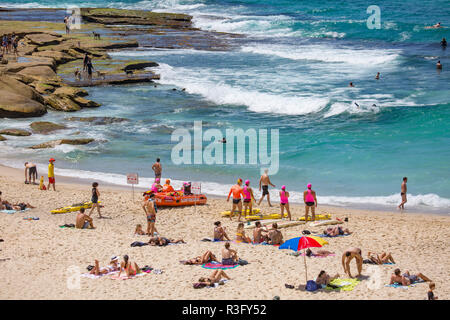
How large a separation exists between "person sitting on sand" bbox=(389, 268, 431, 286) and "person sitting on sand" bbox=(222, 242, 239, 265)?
3814 mm

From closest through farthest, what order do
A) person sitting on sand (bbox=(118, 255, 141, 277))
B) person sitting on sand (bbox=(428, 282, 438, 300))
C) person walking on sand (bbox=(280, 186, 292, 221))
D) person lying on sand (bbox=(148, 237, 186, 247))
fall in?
person sitting on sand (bbox=(428, 282, 438, 300)), person sitting on sand (bbox=(118, 255, 141, 277)), person lying on sand (bbox=(148, 237, 186, 247)), person walking on sand (bbox=(280, 186, 292, 221))

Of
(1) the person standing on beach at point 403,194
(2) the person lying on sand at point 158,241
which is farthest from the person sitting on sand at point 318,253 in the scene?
(1) the person standing on beach at point 403,194

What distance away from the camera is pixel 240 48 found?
55.8 metres

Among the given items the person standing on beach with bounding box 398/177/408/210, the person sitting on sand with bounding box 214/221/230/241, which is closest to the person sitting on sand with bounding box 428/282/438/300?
the person sitting on sand with bounding box 214/221/230/241

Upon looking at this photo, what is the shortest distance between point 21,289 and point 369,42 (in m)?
47.6

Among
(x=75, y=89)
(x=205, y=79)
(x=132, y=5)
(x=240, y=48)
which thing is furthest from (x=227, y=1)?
(x=75, y=89)

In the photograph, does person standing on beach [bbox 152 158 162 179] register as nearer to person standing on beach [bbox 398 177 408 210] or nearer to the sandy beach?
the sandy beach

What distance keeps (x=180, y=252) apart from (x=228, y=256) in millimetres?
1725

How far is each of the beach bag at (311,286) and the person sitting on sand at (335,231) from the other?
4.44 m

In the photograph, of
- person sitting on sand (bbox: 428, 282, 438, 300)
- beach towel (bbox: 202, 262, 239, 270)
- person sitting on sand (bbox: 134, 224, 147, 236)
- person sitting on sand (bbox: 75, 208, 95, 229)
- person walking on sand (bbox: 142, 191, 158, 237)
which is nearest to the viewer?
person sitting on sand (bbox: 428, 282, 438, 300)

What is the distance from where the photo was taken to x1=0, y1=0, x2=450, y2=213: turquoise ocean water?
25.6m

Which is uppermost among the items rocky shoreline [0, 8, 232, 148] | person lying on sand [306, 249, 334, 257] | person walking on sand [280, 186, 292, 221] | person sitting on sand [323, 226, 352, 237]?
rocky shoreline [0, 8, 232, 148]

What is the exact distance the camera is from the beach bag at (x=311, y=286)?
47.2 ft
